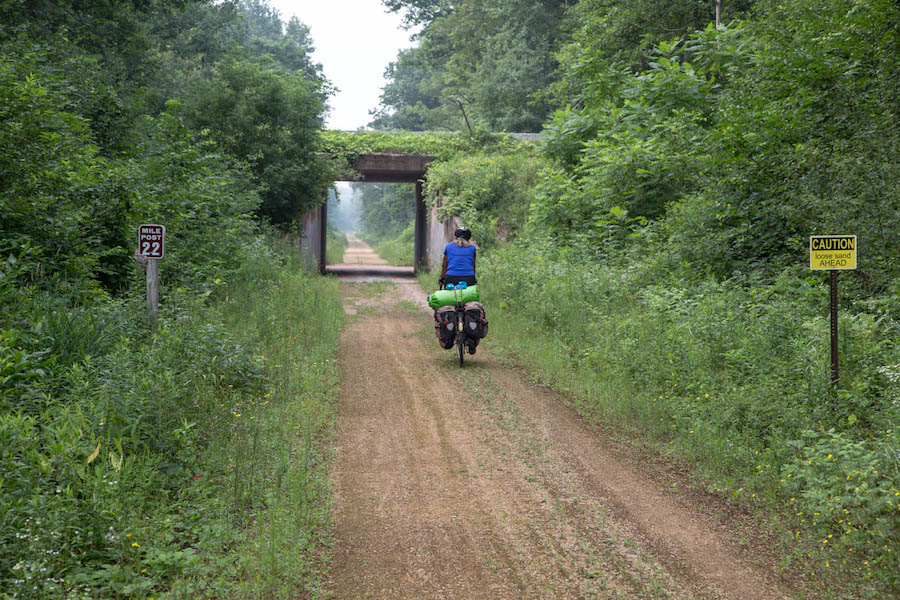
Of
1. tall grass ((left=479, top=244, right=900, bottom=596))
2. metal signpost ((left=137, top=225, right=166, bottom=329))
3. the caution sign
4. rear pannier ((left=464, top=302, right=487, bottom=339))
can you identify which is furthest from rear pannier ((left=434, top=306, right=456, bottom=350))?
the caution sign

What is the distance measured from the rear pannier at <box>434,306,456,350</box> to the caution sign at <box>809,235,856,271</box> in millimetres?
5478

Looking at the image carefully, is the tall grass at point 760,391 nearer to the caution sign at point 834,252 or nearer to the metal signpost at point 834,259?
the metal signpost at point 834,259

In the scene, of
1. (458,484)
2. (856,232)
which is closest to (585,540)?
(458,484)

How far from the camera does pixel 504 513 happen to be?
5.29 meters

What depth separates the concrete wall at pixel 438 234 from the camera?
23236mm

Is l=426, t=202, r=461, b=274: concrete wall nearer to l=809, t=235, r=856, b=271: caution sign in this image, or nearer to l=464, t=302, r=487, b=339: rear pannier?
l=464, t=302, r=487, b=339: rear pannier

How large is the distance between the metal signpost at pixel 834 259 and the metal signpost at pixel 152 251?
699cm

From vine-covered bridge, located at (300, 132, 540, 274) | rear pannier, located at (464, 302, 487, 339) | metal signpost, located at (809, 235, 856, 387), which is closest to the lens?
metal signpost, located at (809, 235, 856, 387)

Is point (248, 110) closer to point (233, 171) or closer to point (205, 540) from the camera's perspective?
point (233, 171)

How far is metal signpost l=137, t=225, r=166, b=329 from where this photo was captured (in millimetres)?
7805

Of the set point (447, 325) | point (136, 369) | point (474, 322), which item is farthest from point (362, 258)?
point (136, 369)

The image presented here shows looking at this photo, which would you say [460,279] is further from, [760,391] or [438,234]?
[438,234]

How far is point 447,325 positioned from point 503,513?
551 cm

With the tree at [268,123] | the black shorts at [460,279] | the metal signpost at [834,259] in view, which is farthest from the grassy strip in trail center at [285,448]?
the tree at [268,123]
